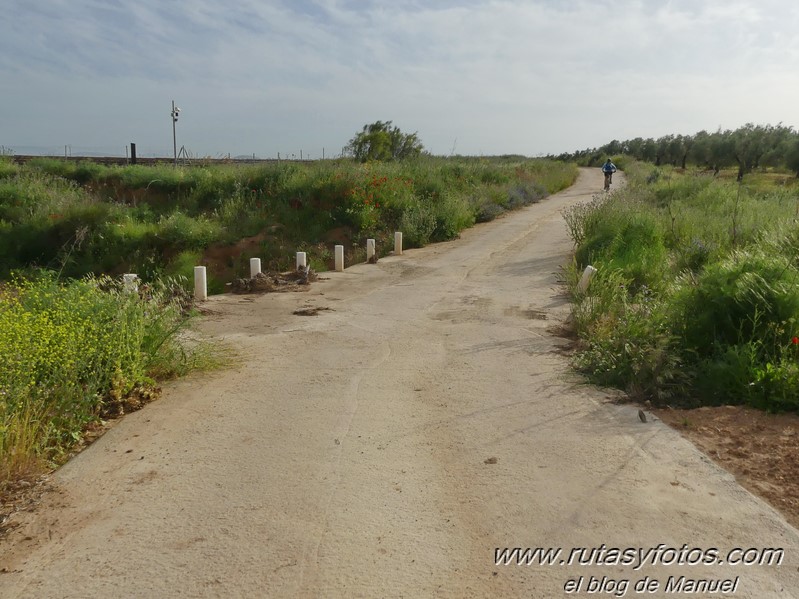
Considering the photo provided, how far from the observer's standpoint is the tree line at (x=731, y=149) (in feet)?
153

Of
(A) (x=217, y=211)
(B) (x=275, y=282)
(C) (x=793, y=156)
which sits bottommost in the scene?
(B) (x=275, y=282)

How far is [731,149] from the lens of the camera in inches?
2217

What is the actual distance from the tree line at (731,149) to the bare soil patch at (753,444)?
31.4 metres

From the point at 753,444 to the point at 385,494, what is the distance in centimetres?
281

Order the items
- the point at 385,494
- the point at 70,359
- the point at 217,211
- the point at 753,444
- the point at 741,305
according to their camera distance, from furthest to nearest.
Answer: the point at 217,211 → the point at 741,305 → the point at 70,359 → the point at 753,444 → the point at 385,494

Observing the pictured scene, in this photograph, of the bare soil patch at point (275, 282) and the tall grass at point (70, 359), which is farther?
the bare soil patch at point (275, 282)

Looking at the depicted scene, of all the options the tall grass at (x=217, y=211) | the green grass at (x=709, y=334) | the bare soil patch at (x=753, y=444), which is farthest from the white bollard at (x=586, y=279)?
the tall grass at (x=217, y=211)

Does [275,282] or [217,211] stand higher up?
[217,211]

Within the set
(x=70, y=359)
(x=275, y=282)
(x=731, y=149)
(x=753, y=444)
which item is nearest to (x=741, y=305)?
(x=753, y=444)

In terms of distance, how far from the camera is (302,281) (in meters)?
13.0

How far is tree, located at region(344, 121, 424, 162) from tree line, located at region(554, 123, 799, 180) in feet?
57.8

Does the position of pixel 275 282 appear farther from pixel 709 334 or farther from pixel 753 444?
pixel 753 444

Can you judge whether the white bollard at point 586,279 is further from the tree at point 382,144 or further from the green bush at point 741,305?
the tree at point 382,144

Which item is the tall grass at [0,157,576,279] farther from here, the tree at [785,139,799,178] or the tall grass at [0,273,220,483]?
the tree at [785,139,799,178]
